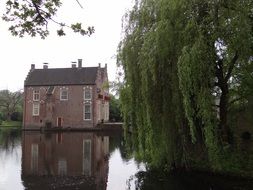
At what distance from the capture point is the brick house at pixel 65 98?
2083 inches

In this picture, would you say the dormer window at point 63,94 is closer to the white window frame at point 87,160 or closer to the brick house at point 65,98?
the brick house at point 65,98

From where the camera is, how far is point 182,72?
13359mm

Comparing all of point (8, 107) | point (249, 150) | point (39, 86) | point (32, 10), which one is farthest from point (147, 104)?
point (8, 107)

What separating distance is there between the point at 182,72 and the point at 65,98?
1652 inches

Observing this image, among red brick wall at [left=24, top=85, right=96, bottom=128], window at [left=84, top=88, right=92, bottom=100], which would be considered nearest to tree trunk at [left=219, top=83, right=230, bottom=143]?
red brick wall at [left=24, top=85, right=96, bottom=128]

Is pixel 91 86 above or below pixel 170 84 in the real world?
above

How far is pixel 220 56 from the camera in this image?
48.2ft

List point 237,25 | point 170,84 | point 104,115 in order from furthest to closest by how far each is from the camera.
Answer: point 104,115
point 170,84
point 237,25

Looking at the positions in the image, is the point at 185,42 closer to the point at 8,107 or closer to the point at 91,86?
the point at 91,86

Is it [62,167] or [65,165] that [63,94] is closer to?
[65,165]

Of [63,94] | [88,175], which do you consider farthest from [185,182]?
[63,94]

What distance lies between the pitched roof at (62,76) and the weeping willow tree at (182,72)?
37.3 metres

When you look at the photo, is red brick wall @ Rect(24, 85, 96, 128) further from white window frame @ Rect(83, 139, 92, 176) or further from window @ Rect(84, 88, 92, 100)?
white window frame @ Rect(83, 139, 92, 176)

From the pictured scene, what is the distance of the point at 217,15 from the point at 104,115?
44358 millimetres
